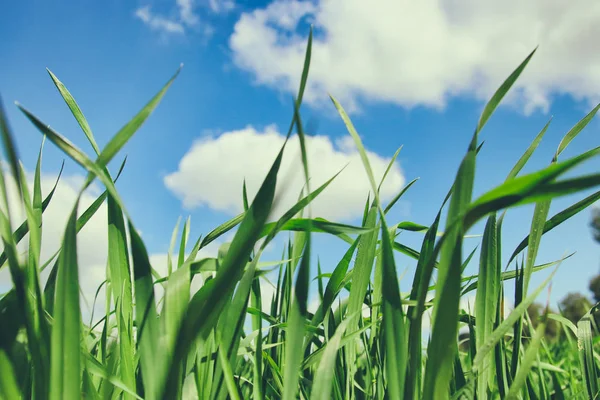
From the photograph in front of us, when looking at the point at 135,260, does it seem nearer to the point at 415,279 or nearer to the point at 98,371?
the point at 98,371

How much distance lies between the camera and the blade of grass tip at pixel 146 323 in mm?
342

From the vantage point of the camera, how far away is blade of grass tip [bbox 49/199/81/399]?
32 centimetres

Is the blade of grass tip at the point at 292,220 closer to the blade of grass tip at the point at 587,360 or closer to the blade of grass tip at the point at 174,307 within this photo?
the blade of grass tip at the point at 174,307

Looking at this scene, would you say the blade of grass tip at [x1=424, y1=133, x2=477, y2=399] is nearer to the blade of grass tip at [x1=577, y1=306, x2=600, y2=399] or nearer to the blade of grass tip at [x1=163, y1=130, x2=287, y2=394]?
the blade of grass tip at [x1=163, y1=130, x2=287, y2=394]

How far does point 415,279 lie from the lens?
0.51 m

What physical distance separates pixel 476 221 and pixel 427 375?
3.9 inches

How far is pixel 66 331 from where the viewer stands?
326mm

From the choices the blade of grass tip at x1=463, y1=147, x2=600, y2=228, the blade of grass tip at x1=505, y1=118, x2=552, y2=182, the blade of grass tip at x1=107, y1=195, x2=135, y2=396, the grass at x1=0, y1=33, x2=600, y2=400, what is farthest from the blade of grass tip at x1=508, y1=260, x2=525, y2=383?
the blade of grass tip at x1=107, y1=195, x2=135, y2=396

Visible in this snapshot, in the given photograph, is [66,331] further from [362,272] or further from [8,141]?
[362,272]

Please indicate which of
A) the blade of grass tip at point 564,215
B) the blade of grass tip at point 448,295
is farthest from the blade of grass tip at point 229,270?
the blade of grass tip at point 564,215

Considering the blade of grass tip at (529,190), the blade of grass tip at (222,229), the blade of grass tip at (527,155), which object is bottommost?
the blade of grass tip at (529,190)

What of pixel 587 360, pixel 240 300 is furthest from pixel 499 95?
pixel 587 360

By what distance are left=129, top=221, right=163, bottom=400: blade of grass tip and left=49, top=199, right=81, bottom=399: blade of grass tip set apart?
1.5 inches

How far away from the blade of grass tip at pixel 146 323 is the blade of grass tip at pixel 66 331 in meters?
0.04
